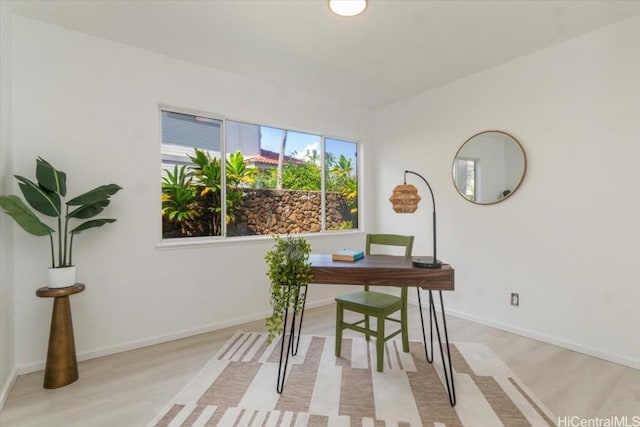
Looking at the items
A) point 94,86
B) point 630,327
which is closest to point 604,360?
point 630,327

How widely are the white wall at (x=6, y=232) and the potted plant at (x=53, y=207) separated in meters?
0.19

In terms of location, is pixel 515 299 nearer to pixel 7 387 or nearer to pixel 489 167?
pixel 489 167

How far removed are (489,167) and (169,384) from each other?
347 cm

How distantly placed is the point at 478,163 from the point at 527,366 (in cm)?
199

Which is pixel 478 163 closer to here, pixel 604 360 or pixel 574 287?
pixel 574 287

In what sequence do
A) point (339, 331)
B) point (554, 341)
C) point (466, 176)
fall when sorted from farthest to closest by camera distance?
point (466, 176)
point (554, 341)
point (339, 331)

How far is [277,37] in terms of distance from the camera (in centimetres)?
256

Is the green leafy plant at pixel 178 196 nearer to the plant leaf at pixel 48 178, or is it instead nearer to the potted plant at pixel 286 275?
the plant leaf at pixel 48 178

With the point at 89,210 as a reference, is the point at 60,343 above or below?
below

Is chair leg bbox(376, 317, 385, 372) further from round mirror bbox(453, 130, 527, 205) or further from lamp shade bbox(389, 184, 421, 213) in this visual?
round mirror bbox(453, 130, 527, 205)

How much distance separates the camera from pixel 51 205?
2.09 meters

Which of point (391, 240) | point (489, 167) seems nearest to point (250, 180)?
point (391, 240)

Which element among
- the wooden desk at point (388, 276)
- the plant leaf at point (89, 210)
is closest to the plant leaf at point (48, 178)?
the plant leaf at point (89, 210)

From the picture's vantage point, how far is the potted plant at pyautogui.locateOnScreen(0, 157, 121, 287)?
1939 millimetres
